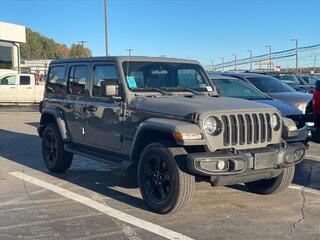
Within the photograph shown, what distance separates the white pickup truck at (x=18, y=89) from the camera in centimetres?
2606

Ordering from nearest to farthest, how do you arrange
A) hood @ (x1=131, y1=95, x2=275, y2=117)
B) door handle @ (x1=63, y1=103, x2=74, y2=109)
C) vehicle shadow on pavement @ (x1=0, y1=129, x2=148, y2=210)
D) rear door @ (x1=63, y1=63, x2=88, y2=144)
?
hood @ (x1=131, y1=95, x2=275, y2=117)
vehicle shadow on pavement @ (x1=0, y1=129, x2=148, y2=210)
rear door @ (x1=63, y1=63, x2=88, y2=144)
door handle @ (x1=63, y1=103, x2=74, y2=109)

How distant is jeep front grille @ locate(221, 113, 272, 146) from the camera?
563 cm

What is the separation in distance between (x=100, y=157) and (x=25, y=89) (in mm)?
20162

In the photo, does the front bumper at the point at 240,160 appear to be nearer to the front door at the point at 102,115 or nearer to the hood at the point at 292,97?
the front door at the point at 102,115

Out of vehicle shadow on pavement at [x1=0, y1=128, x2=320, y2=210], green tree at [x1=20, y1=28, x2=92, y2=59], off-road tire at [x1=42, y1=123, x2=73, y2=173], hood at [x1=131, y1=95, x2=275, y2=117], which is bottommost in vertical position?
vehicle shadow on pavement at [x1=0, y1=128, x2=320, y2=210]

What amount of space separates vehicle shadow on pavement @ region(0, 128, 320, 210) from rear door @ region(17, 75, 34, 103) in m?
15.4

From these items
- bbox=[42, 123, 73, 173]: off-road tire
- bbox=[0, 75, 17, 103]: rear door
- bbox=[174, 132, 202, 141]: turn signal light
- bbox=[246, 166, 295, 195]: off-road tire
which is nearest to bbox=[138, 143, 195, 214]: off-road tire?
bbox=[174, 132, 202, 141]: turn signal light

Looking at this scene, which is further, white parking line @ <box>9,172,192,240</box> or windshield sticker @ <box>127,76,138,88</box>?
windshield sticker @ <box>127,76,138,88</box>

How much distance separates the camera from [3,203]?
21.3 feet

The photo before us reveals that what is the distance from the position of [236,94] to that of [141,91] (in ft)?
13.6

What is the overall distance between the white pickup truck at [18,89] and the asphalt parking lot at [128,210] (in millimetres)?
18243

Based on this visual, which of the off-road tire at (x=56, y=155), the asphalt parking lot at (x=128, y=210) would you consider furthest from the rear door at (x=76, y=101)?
the asphalt parking lot at (x=128, y=210)

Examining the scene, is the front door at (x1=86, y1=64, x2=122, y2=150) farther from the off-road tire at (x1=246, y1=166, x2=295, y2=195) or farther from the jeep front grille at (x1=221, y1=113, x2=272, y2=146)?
the off-road tire at (x1=246, y1=166, x2=295, y2=195)

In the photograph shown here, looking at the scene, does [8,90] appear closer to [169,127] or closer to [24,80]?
[24,80]
